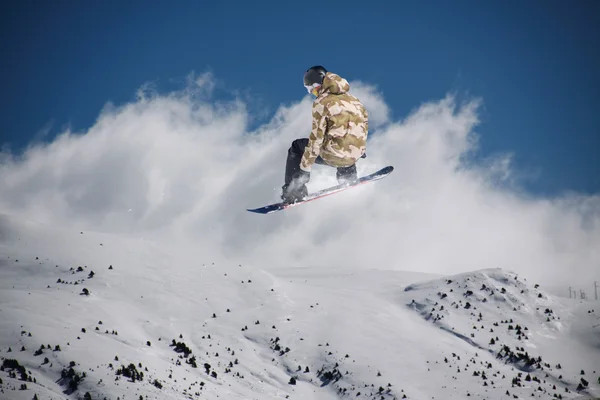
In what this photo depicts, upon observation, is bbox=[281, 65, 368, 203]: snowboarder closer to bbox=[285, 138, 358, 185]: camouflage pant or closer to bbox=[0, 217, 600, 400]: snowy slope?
bbox=[285, 138, 358, 185]: camouflage pant

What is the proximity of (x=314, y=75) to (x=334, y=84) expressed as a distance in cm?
41

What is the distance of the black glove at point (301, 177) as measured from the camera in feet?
31.7

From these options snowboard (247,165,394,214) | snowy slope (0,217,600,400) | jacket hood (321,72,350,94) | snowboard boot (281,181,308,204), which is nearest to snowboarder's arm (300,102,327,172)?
jacket hood (321,72,350,94)

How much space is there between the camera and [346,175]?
35.8 feet

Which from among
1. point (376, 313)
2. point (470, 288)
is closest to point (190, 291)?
point (376, 313)

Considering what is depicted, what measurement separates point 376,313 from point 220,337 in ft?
59.4

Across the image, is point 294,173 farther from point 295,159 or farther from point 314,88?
point 314,88

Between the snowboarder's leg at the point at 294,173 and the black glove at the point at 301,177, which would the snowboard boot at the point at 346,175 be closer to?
the snowboarder's leg at the point at 294,173

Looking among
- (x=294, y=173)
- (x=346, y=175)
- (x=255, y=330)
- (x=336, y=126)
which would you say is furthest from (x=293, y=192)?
(x=255, y=330)

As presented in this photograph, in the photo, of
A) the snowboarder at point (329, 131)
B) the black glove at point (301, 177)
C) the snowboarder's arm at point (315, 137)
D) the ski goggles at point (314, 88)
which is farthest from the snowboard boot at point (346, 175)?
the ski goggles at point (314, 88)

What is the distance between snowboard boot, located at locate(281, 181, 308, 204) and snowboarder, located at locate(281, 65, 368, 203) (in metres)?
0.02

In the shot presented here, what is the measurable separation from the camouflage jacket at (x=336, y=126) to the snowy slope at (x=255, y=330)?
21.0 meters

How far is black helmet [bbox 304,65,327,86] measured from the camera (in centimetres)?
836

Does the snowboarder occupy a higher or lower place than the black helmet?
lower
